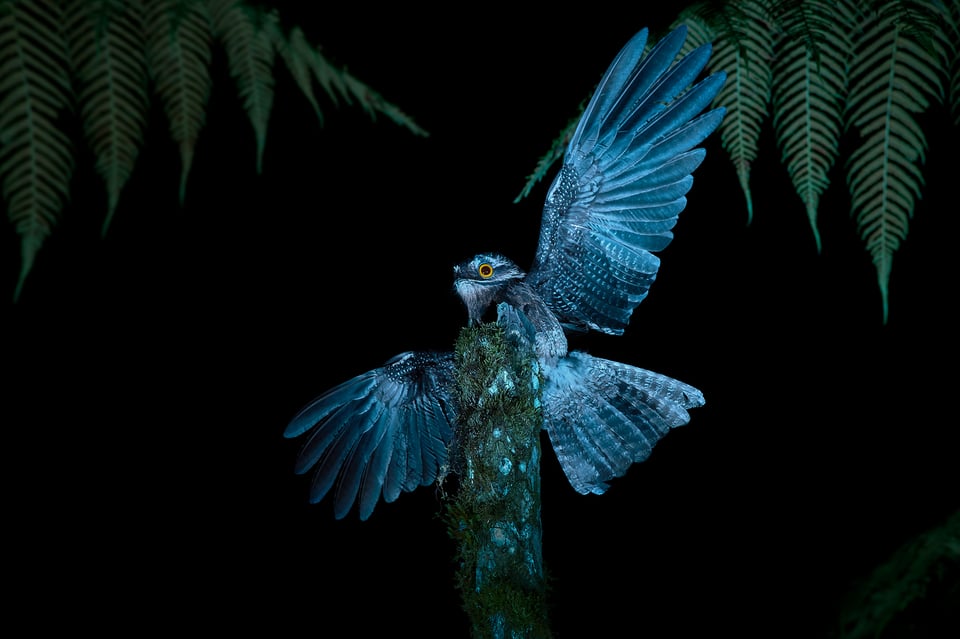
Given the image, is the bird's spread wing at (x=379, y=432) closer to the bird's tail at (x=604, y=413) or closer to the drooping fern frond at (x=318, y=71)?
the bird's tail at (x=604, y=413)

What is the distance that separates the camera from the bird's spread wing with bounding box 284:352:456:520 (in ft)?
6.78

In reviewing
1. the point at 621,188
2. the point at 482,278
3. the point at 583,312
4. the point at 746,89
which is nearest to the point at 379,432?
the point at 482,278

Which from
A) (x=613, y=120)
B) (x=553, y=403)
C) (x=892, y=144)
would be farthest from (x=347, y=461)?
(x=892, y=144)

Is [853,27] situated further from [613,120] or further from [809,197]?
[613,120]

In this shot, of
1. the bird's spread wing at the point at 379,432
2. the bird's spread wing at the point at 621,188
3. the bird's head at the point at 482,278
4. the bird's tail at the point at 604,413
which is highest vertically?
the bird's spread wing at the point at 621,188

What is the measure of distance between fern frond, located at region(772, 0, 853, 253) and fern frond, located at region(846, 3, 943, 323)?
0.03 m

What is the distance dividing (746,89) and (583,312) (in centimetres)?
75

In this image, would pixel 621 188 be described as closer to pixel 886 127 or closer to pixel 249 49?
pixel 886 127

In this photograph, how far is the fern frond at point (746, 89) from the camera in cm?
124

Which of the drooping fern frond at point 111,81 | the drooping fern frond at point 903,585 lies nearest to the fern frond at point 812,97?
the drooping fern frond at point 903,585

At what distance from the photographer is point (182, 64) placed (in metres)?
0.83

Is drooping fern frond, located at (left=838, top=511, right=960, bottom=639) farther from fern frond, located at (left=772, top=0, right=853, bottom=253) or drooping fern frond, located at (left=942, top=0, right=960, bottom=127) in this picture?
drooping fern frond, located at (left=942, top=0, right=960, bottom=127)

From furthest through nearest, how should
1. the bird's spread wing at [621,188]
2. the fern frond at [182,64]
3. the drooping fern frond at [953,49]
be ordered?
1. the bird's spread wing at [621,188]
2. the drooping fern frond at [953,49]
3. the fern frond at [182,64]

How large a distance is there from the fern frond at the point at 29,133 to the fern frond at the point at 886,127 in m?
1.15
